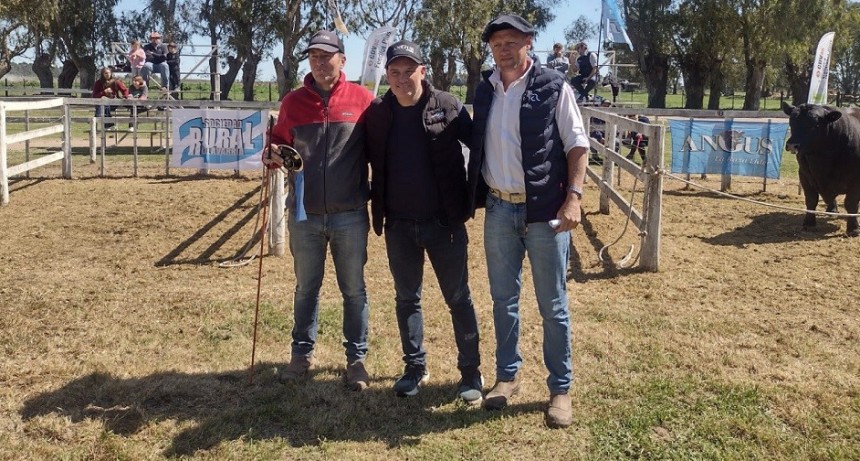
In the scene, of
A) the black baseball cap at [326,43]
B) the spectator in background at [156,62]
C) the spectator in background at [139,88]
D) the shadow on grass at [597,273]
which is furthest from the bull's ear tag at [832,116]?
the spectator in background at [156,62]

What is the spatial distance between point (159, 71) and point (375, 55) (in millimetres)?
7807

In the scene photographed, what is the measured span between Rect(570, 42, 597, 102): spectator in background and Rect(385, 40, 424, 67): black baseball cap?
1254 cm

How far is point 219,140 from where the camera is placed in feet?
36.4

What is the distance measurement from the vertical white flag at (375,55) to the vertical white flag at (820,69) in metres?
7.26

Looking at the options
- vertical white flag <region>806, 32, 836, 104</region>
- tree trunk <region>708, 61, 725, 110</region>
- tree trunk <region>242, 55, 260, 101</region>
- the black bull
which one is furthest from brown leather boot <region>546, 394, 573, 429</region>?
tree trunk <region>242, 55, 260, 101</region>

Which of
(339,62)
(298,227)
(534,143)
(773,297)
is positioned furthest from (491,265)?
(773,297)

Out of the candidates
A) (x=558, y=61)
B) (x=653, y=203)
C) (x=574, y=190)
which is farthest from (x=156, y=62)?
(x=574, y=190)

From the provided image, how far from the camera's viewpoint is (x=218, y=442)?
333 centimetres

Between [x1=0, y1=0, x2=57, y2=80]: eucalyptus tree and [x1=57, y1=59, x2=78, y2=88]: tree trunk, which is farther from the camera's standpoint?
[x1=57, y1=59, x2=78, y2=88]: tree trunk

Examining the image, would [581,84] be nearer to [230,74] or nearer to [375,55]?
[375,55]

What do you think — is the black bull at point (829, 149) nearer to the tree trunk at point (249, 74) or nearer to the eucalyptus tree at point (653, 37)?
the eucalyptus tree at point (653, 37)

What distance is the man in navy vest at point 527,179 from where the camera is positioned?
10.9 ft

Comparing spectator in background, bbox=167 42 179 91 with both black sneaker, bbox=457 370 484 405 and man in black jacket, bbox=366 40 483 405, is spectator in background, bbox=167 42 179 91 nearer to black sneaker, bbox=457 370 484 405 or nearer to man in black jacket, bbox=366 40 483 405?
man in black jacket, bbox=366 40 483 405

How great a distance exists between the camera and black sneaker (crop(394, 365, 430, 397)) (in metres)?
3.81
